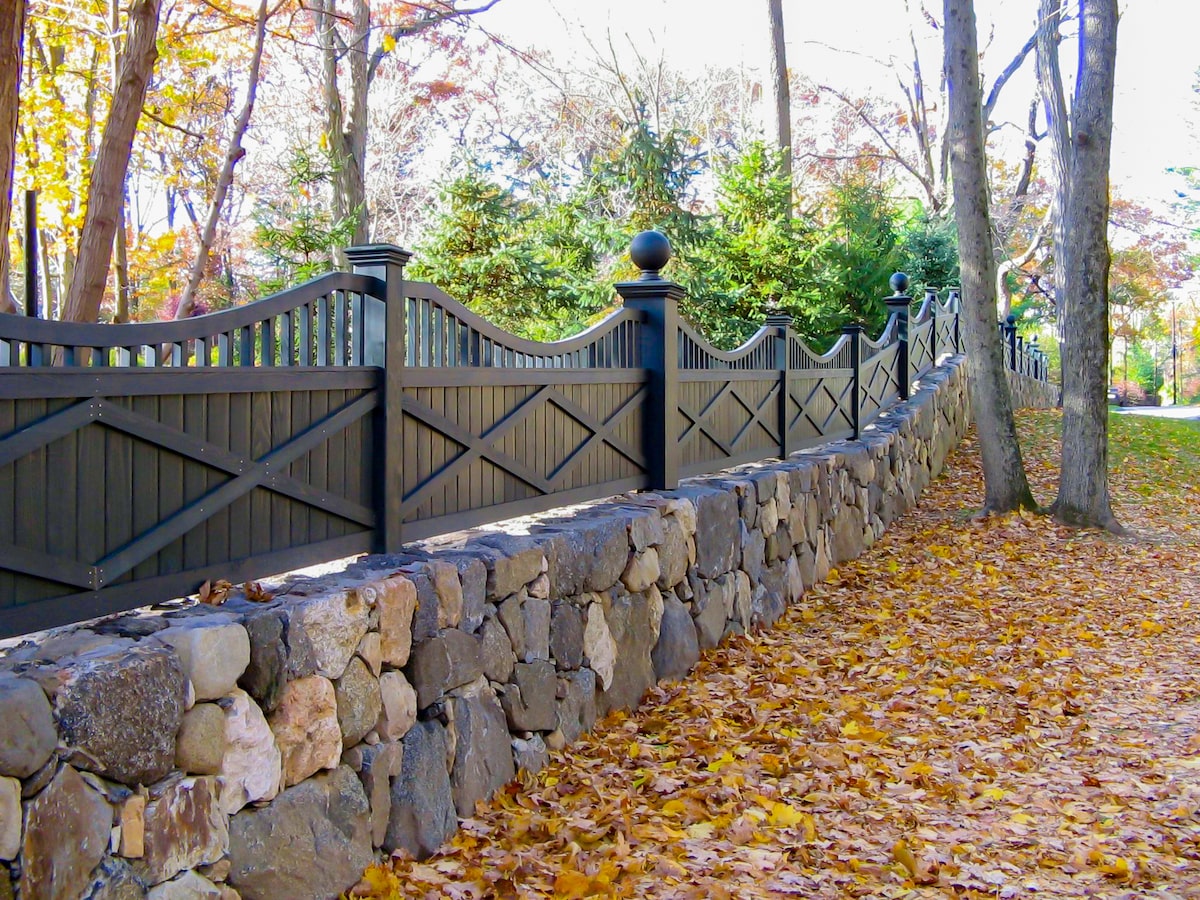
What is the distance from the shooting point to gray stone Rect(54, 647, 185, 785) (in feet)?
8.15

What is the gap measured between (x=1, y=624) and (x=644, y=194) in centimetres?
1421

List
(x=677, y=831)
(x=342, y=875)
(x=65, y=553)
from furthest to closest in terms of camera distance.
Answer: (x=677, y=831)
(x=342, y=875)
(x=65, y=553)

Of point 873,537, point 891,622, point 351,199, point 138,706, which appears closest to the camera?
point 138,706

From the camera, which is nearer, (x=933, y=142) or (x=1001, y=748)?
(x=1001, y=748)

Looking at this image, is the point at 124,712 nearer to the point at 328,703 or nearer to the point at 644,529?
the point at 328,703

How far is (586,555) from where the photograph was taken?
16.3 ft

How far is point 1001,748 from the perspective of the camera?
16.0 ft

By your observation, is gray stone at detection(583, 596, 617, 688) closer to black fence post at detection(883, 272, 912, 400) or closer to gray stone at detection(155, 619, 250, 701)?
gray stone at detection(155, 619, 250, 701)

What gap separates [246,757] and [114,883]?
50cm

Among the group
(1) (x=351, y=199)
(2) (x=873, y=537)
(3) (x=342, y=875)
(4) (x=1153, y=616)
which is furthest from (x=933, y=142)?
(3) (x=342, y=875)

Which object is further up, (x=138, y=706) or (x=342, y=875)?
(x=138, y=706)

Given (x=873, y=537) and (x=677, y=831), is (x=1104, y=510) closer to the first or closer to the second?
(x=873, y=537)

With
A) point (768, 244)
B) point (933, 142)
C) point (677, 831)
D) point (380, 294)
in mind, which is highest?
point (933, 142)

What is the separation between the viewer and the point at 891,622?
719 centimetres
